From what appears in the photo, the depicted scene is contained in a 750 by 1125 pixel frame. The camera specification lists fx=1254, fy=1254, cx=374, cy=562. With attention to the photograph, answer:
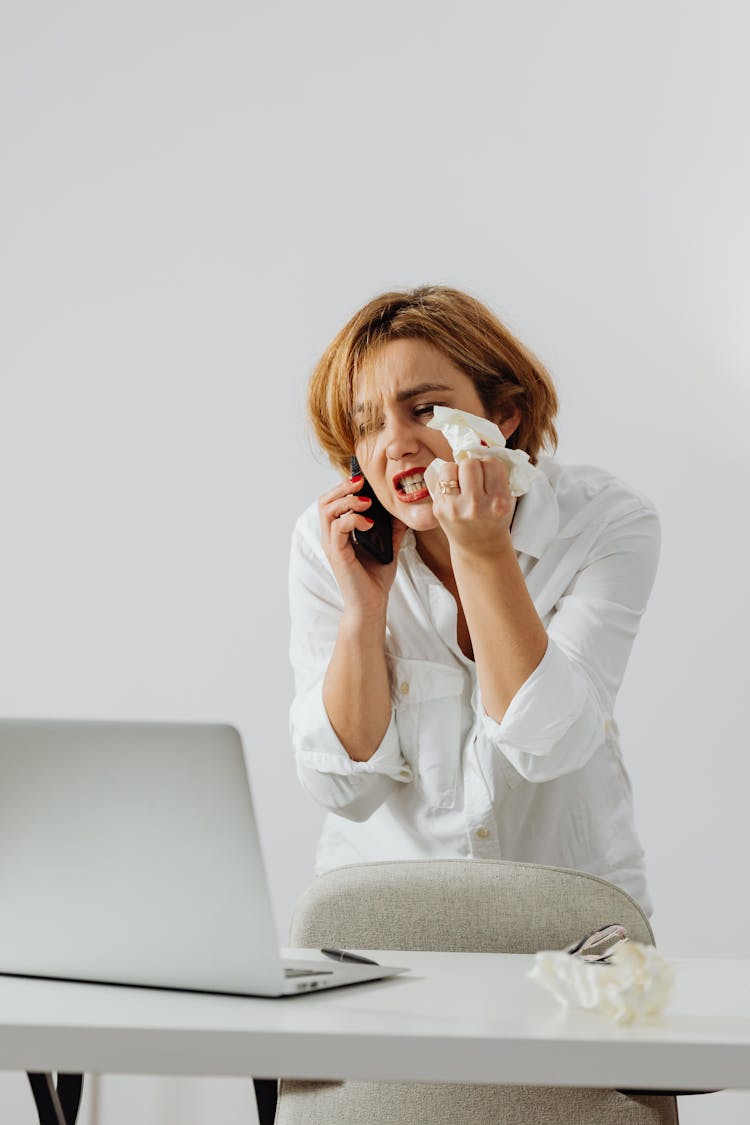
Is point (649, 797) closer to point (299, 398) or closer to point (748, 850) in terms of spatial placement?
point (748, 850)

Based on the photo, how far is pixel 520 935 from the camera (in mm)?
1099

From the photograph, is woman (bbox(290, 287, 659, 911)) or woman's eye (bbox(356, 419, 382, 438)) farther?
woman's eye (bbox(356, 419, 382, 438))

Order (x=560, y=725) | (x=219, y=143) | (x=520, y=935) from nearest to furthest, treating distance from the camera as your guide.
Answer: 1. (x=520, y=935)
2. (x=560, y=725)
3. (x=219, y=143)

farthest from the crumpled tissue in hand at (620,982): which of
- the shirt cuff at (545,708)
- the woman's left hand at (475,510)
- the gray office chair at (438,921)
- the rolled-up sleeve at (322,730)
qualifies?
the rolled-up sleeve at (322,730)

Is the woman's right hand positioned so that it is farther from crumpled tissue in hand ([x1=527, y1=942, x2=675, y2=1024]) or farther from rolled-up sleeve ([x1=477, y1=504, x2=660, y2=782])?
crumpled tissue in hand ([x1=527, y1=942, x2=675, y2=1024])

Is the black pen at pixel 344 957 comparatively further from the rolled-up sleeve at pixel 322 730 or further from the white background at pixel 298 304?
the white background at pixel 298 304

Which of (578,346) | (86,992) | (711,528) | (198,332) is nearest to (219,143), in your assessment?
(198,332)

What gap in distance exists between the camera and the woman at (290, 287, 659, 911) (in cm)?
156

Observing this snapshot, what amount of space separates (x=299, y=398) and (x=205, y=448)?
0.75 ft

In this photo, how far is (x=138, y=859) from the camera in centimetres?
73

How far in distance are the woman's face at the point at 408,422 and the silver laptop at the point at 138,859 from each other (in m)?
0.92

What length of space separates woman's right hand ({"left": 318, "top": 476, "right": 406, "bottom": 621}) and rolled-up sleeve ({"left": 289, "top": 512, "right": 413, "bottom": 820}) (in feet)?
0.25

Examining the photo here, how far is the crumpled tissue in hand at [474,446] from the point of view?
1.51m

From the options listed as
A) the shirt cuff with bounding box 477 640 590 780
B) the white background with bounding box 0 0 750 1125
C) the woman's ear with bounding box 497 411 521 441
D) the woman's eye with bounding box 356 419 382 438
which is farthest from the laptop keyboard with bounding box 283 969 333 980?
the white background with bounding box 0 0 750 1125
